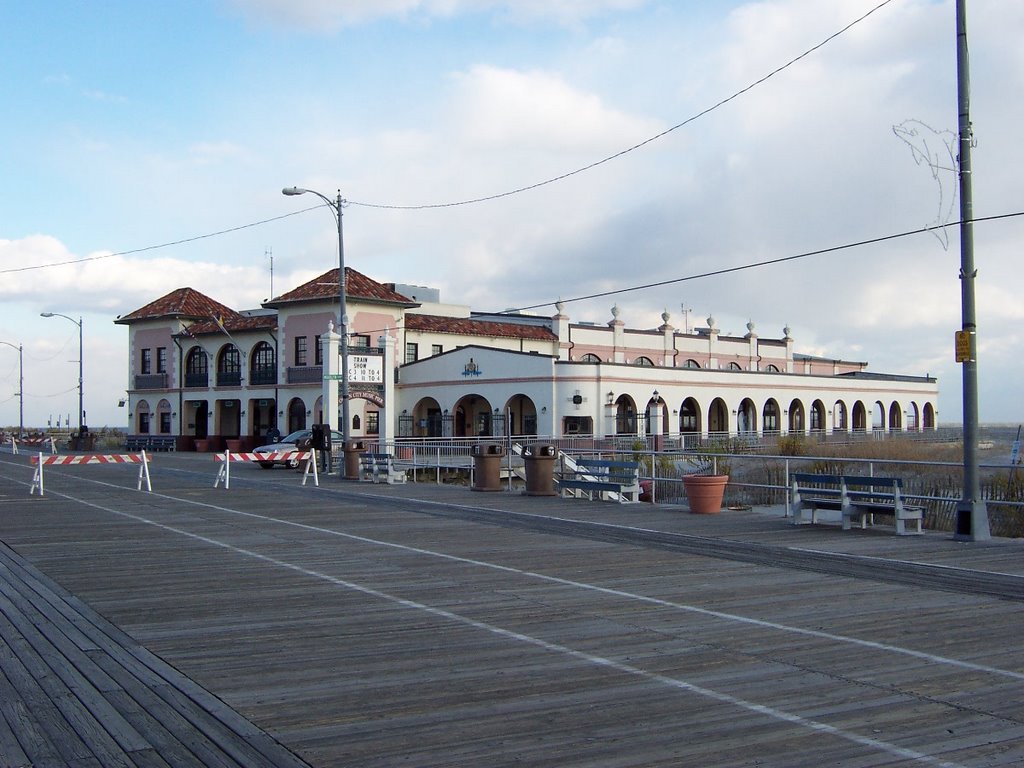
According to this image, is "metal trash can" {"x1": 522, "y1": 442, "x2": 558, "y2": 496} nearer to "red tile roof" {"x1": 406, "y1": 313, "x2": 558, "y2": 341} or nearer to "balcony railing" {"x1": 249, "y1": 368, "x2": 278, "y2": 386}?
"red tile roof" {"x1": 406, "y1": 313, "x2": 558, "y2": 341}

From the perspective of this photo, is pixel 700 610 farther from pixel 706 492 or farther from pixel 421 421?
pixel 421 421

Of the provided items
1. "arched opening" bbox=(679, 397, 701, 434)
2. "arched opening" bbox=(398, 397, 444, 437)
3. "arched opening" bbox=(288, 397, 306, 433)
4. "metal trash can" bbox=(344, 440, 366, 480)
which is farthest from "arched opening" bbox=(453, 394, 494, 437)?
"metal trash can" bbox=(344, 440, 366, 480)

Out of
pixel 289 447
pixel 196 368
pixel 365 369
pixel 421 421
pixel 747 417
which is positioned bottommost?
pixel 289 447

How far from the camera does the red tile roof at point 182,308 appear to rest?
70.6 metres

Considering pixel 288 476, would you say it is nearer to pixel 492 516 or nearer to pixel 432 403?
pixel 492 516

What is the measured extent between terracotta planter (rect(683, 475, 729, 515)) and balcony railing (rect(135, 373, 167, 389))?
2275 inches

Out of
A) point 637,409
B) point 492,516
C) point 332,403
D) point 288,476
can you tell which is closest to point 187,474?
point 288,476

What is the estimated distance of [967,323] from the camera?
15938 millimetres

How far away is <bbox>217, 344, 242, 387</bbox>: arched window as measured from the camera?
66812 mm

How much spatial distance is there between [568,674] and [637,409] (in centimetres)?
4867

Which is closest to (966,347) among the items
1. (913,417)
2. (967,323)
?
(967,323)

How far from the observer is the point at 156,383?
71.6 metres

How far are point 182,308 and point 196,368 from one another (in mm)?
4303

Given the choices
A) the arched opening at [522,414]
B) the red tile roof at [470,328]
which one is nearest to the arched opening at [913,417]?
the red tile roof at [470,328]
